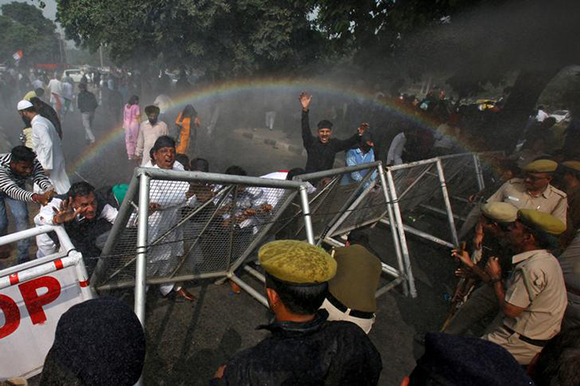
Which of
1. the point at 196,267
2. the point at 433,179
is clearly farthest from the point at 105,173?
the point at 433,179

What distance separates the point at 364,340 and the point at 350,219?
11.4 ft

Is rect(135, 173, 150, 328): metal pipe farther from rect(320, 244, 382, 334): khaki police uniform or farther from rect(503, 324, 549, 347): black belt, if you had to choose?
rect(503, 324, 549, 347): black belt

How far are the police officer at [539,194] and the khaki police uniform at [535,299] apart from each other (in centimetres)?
147

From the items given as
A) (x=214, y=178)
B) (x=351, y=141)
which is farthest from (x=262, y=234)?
(x=351, y=141)

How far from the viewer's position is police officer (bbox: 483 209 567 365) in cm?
226

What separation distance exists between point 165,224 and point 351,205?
8.71ft

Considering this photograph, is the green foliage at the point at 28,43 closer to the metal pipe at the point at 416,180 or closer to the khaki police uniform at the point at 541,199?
the metal pipe at the point at 416,180

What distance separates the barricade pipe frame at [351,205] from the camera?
11.4ft

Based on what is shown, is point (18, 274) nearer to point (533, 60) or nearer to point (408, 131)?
point (408, 131)

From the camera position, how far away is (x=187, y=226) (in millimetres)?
2744

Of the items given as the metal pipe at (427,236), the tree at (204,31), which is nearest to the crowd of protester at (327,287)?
the metal pipe at (427,236)

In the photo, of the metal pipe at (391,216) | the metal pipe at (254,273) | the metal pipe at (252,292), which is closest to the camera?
the metal pipe at (252,292)

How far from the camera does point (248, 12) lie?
11.4 metres

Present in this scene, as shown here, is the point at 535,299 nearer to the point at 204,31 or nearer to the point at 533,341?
the point at 533,341
